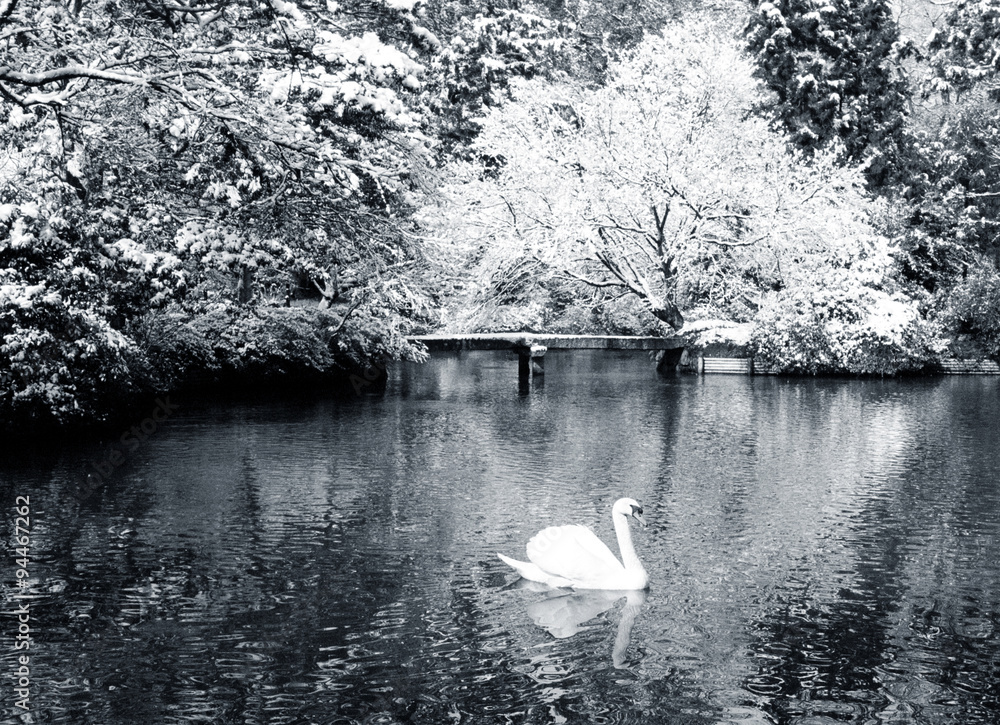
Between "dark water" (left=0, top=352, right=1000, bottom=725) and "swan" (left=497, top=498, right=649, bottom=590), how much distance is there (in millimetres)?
202

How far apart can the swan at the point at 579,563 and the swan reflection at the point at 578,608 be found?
0.06m

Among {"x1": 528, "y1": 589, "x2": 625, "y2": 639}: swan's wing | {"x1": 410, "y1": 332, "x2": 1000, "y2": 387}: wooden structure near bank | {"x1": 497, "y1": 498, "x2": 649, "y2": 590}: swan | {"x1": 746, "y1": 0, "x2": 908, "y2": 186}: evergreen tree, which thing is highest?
{"x1": 746, "y1": 0, "x2": 908, "y2": 186}: evergreen tree

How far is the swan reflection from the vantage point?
22.4ft

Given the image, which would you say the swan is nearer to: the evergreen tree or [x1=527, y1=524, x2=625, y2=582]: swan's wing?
[x1=527, y1=524, x2=625, y2=582]: swan's wing

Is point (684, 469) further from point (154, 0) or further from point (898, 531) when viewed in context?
point (154, 0)

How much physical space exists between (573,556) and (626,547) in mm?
418

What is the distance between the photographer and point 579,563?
768 centimetres

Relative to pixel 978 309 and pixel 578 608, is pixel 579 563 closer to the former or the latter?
pixel 578 608

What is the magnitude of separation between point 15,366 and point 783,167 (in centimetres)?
2107

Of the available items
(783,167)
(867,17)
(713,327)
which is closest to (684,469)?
(713,327)

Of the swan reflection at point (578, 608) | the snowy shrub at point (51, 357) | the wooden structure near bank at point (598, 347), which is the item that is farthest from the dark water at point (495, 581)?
the wooden structure near bank at point (598, 347)

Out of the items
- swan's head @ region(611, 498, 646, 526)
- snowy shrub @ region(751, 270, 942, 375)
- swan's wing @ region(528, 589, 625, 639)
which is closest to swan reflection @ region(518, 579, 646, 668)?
swan's wing @ region(528, 589, 625, 639)

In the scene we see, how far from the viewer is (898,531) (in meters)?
9.60

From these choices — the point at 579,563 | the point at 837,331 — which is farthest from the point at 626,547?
the point at 837,331
